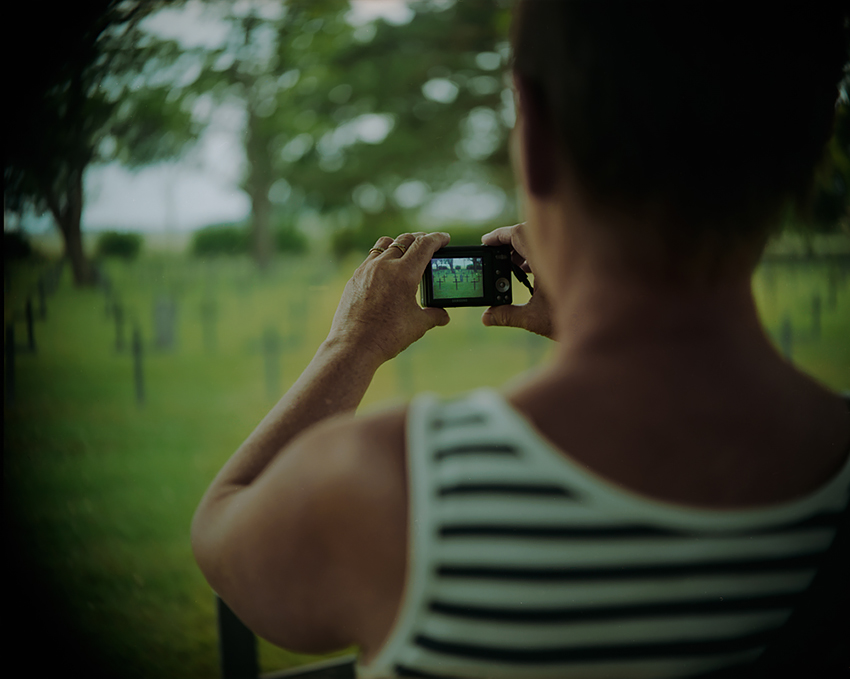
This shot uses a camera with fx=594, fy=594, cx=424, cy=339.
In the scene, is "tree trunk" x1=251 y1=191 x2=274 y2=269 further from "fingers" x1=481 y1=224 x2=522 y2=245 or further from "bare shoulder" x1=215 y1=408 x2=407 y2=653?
"bare shoulder" x1=215 y1=408 x2=407 y2=653

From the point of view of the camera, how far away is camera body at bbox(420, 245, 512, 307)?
2.68 feet

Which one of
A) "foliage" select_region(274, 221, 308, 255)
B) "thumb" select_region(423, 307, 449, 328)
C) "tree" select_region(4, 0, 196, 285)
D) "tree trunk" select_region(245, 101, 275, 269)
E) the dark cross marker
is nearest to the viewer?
"thumb" select_region(423, 307, 449, 328)

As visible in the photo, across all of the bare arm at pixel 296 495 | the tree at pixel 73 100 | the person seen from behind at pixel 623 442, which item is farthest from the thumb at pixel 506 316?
the tree at pixel 73 100

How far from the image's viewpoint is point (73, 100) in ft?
5.45

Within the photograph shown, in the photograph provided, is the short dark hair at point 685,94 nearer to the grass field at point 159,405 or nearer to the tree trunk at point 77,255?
the grass field at point 159,405

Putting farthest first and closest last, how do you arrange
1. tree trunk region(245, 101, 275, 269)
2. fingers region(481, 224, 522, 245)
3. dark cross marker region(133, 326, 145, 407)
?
tree trunk region(245, 101, 275, 269) → dark cross marker region(133, 326, 145, 407) → fingers region(481, 224, 522, 245)

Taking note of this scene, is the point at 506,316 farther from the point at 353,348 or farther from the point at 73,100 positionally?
the point at 73,100

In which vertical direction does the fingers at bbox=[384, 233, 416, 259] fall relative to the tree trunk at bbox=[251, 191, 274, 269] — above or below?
below

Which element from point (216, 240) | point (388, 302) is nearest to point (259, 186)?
point (216, 240)

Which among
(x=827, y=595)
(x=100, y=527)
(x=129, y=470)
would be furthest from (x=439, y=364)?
(x=827, y=595)

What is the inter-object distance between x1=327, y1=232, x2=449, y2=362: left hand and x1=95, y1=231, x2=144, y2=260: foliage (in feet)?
5.80

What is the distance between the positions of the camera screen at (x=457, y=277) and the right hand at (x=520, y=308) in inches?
1.5

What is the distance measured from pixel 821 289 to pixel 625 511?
123 inches

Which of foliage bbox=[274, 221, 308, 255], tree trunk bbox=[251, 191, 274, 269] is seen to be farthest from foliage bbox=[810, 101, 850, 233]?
tree trunk bbox=[251, 191, 274, 269]
